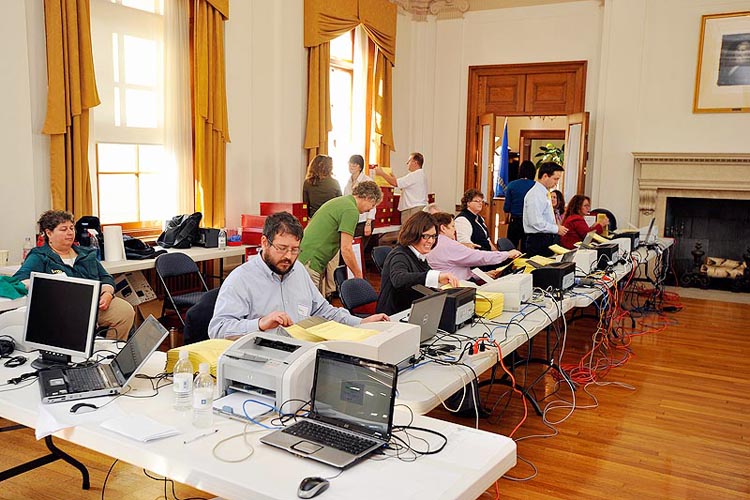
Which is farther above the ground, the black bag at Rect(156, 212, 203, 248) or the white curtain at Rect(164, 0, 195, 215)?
the white curtain at Rect(164, 0, 195, 215)

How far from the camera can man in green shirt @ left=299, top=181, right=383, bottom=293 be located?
4.32 metres

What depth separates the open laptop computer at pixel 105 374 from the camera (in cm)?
218

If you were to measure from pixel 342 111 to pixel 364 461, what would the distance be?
6793 millimetres

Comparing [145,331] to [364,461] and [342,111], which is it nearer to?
[364,461]

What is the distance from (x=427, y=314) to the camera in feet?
9.03

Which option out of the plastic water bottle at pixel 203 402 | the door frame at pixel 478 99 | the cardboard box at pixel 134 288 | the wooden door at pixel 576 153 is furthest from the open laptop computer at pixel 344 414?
the door frame at pixel 478 99

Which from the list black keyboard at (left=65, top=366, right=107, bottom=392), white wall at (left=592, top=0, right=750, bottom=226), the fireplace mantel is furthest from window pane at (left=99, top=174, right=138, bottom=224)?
the fireplace mantel

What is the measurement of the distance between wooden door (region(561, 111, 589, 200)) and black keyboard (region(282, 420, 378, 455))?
22.3 ft

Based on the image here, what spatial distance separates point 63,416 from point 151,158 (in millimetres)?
4106

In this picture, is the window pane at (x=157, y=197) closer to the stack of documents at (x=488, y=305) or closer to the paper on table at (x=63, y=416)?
the stack of documents at (x=488, y=305)

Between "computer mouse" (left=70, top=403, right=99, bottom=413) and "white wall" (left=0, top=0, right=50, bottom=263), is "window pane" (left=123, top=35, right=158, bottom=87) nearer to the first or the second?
"white wall" (left=0, top=0, right=50, bottom=263)

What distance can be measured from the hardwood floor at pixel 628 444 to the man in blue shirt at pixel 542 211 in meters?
1.14

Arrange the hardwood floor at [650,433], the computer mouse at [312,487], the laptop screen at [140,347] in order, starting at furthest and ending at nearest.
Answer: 1. the hardwood floor at [650,433]
2. the laptop screen at [140,347]
3. the computer mouse at [312,487]

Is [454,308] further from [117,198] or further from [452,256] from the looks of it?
[117,198]
